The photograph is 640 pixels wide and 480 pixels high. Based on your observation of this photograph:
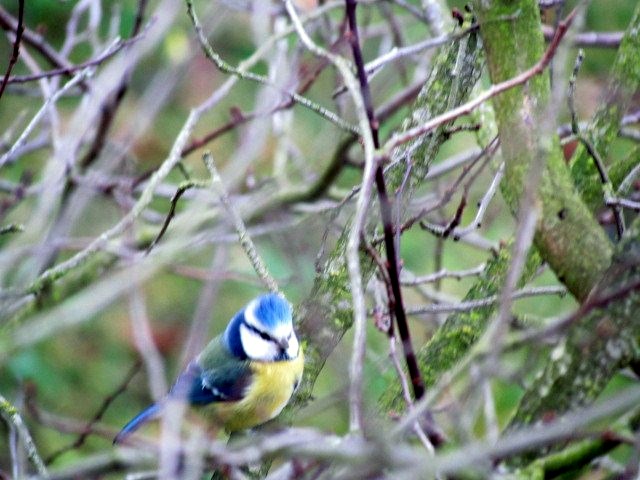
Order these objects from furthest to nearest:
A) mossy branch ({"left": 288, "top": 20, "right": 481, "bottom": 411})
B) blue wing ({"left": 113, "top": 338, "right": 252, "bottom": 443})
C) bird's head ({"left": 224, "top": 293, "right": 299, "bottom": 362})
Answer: blue wing ({"left": 113, "top": 338, "right": 252, "bottom": 443}), bird's head ({"left": 224, "top": 293, "right": 299, "bottom": 362}), mossy branch ({"left": 288, "top": 20, "right": 481, "bottom": 411})

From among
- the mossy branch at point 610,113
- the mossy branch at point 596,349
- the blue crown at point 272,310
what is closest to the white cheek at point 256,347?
the blue crown at point 272,310

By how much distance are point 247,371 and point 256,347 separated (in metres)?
0.09

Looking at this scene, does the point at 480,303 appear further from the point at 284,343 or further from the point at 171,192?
the point at 171,192

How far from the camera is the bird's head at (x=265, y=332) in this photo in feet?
7.18

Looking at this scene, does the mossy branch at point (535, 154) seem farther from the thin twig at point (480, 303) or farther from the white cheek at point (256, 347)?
the white cheek at point (256, 347)

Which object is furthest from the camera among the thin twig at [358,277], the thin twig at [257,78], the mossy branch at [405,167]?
the mossy branch at [405,167]

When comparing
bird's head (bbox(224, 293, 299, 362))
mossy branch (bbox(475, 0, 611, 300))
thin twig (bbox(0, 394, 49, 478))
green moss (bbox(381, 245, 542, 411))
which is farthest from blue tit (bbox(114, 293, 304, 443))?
mossy branch (bbox(475, 0, 611, 300))

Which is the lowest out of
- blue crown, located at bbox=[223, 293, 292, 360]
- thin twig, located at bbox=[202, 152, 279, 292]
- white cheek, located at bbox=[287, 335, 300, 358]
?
white cheek, located at bbox=[287, 335, 300, 358]

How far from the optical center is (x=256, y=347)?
2.49m

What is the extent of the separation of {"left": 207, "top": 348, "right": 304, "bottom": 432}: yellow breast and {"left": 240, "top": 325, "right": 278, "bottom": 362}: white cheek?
0.06 ft

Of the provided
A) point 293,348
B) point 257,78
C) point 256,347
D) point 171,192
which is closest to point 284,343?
point 293,348

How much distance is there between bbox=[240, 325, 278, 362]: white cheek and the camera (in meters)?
2.39

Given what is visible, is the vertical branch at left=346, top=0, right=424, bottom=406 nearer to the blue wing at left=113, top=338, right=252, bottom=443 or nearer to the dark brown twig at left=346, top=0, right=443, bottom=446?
the dark brown twig at left=346, top=0, right=443, bottom=446

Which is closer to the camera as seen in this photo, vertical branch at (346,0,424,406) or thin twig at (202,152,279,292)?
vertical branch at (346,0,424,406)
